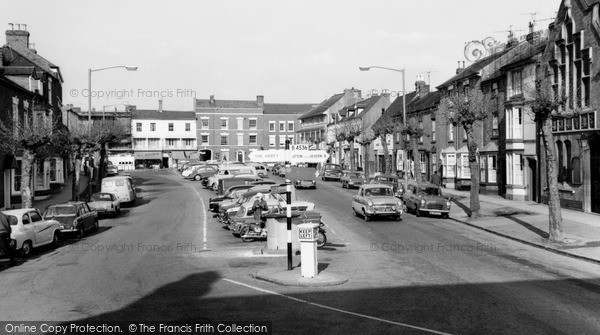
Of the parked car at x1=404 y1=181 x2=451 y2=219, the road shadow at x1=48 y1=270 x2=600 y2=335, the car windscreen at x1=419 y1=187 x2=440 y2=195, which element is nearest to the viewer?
the road shadow at x1=48 y1=270 x2=600 y2=335

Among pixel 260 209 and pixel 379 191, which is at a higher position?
pixel 379 191

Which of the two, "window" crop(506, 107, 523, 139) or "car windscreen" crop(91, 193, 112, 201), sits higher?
"window" crop(506, 107, 523, 139)

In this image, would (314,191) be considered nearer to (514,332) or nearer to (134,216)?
(134,216)

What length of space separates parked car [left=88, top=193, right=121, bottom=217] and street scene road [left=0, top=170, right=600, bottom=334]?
28.6 feet

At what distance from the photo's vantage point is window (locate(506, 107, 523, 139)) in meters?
36.9

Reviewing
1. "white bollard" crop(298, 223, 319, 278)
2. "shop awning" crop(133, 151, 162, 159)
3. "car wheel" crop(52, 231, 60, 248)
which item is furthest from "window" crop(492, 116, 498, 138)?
"shop awning" crop(133, 151, 162, 159)

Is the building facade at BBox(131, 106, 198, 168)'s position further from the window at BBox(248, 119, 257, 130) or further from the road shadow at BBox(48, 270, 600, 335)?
the road shadow at BBox(48, 270, 600, 335)

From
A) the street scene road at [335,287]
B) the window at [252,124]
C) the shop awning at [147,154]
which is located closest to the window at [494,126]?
the street scene road at [335,287]

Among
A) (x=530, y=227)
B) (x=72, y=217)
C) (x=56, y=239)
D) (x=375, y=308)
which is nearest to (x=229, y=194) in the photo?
(x=72, y=217)

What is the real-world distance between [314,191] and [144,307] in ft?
117

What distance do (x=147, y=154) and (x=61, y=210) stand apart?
269 feet

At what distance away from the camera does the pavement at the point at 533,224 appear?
20.5m

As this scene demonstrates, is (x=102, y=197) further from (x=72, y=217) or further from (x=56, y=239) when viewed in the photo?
(x=56, y=239)

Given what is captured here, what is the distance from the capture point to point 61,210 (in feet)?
84.5
